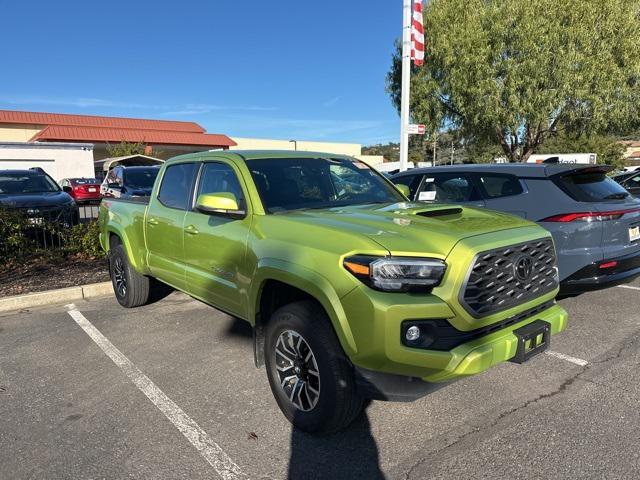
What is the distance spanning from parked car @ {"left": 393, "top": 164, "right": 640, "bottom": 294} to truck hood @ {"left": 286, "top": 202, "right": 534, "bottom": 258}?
5.28 ft

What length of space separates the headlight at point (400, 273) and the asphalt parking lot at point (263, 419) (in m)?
1.04

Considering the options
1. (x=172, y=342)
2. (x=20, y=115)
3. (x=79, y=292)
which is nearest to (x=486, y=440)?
(x=172, y=342)

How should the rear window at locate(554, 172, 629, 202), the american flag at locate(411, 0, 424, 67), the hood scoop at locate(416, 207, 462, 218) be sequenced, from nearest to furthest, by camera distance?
the hood scoop at locate(416, 207, 462, 218)
the rear window at locate(554, 172, 629, 202)
the american flag at locate(411, 0, 424, 67)

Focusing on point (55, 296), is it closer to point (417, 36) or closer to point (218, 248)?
point (218, 248)

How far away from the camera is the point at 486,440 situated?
290 cm

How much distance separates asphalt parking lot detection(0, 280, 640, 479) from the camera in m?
2.70

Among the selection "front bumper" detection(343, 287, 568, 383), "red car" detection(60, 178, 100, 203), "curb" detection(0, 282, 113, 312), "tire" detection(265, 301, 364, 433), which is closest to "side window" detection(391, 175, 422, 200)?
"tire" detection(265, 301, 364, 433)

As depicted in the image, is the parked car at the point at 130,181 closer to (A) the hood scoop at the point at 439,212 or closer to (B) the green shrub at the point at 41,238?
(B) the green shrub at the point at 41,238

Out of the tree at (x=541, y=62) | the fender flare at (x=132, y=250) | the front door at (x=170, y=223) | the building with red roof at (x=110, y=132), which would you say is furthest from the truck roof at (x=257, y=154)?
the building with red roof at (x=110, y=132)

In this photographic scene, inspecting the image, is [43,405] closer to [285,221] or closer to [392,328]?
[285,221]

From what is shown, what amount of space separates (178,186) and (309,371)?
2521 millimetres

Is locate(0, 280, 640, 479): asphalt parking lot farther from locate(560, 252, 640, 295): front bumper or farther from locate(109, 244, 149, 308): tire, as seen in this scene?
locate(109, 244, 149, 308): tire

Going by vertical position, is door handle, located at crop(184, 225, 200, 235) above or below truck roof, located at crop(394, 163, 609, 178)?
below

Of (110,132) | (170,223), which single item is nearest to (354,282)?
(170,223)
